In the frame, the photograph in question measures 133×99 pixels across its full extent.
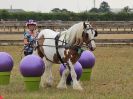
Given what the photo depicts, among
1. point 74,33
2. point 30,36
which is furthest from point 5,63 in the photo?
point 74,33

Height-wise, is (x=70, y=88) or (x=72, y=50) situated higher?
(x=72, y=50)

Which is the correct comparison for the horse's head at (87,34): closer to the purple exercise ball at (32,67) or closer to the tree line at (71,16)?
the purple exercise ball at (32,67)

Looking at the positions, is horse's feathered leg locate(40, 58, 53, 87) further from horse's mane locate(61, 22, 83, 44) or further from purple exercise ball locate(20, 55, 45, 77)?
horse's mane locate(61, 22, 83, 44)

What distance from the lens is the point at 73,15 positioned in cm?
7506

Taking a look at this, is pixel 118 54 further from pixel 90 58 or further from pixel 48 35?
pixel 48 35

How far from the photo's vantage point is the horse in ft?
43.1

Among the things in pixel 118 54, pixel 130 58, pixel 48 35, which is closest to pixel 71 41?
pixel 48 35

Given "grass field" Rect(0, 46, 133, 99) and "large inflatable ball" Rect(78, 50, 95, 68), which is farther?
"large inflatable ball" Rect(78, 50, 95, 68)

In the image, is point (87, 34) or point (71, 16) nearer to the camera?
point (87, 34)

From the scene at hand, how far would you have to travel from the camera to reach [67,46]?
1332 cm

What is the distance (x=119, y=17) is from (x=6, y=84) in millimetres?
62553

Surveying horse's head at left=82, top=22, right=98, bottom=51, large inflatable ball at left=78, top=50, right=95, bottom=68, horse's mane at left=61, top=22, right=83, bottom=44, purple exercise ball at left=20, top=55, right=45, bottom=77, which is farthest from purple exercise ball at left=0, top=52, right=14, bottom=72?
horse's head at left=82, top=22, right=98, bottom=51

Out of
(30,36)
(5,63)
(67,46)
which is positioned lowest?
(5,63)

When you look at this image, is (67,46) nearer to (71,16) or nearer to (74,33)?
(74,33)
